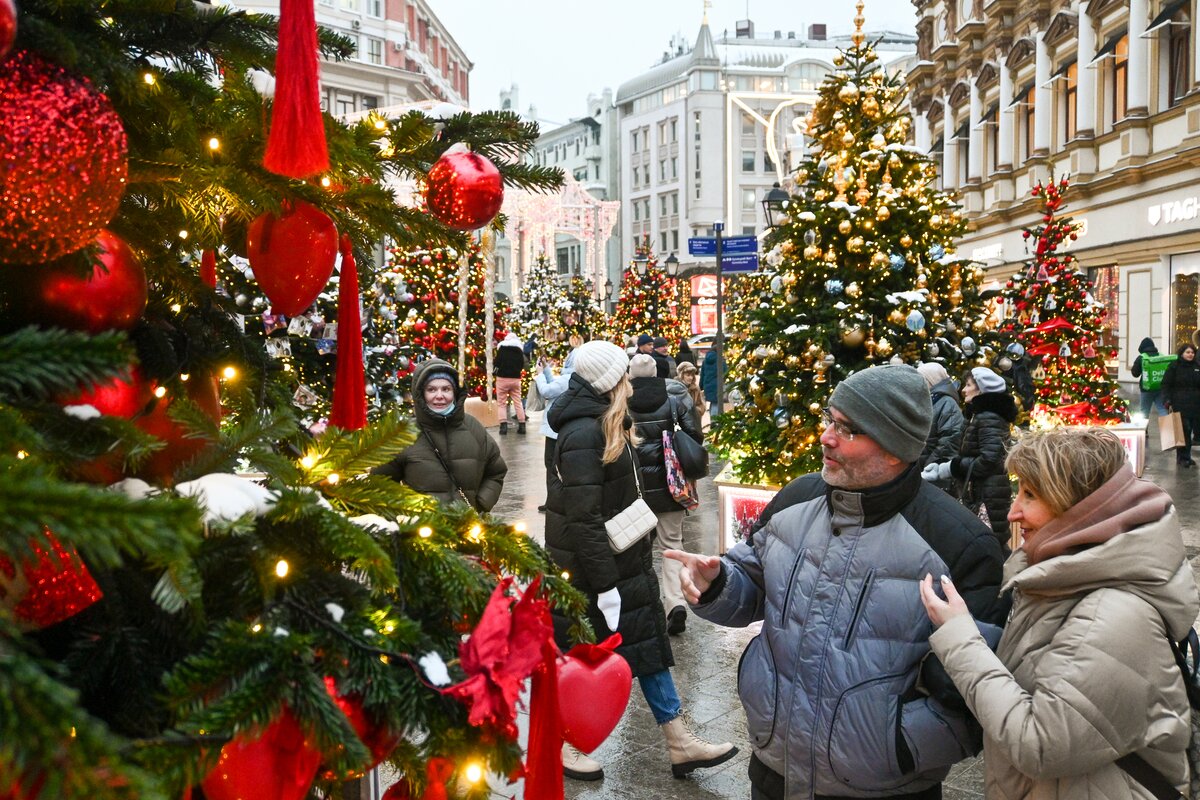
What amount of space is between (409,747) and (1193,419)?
55.7 feet

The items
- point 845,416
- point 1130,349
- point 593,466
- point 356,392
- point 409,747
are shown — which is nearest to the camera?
point 409,747

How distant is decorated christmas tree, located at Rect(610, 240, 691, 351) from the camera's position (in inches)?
1457

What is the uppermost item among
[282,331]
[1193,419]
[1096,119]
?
[1096,119]

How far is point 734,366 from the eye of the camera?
1014 centimetres

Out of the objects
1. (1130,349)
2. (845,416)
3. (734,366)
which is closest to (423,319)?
(734,366)

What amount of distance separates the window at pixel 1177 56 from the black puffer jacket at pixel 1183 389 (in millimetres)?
9267

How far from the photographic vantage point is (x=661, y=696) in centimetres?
495

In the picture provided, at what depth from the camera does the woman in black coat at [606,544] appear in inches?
193

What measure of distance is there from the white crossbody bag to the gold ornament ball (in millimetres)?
4793

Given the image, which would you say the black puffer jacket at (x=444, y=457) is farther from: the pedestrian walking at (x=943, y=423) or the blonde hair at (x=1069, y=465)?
the pedestrian walking at (x=943, y=423)

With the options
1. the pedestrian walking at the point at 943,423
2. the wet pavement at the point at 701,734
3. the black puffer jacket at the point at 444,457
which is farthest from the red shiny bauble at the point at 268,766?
the pedestrian walking at the point at 943,423

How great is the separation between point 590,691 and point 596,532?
3.25 meters

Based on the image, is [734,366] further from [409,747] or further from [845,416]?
[409,747]

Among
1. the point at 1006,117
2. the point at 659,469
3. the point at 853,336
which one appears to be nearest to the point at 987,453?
the point at 853,336
